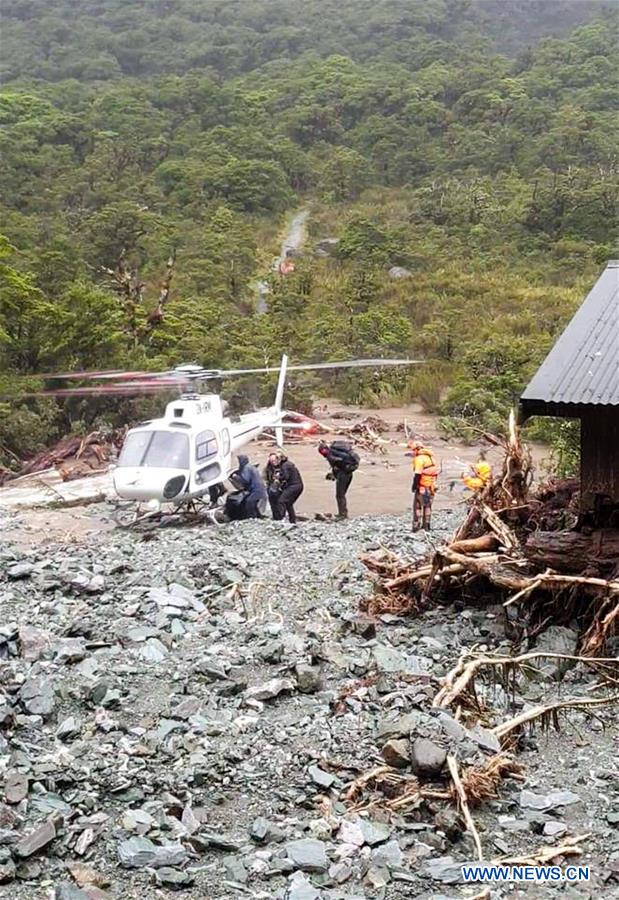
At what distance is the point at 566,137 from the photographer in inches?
1998

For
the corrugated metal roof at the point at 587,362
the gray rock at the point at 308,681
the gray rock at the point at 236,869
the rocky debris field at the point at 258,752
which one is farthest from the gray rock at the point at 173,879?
the corrugated metal roof at the point at 587,362

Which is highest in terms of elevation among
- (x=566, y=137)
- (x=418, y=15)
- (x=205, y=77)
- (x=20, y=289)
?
(x=418, y=15)

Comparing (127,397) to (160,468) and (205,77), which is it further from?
(205,77)

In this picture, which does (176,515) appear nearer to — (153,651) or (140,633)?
(140,633)

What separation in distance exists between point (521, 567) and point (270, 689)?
8.75ft

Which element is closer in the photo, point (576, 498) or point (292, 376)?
point (576, 498)

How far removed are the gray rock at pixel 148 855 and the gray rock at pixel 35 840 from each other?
0.37 meters

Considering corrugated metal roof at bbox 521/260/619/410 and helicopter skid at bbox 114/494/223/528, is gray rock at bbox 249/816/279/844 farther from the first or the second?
helicopter skid at bbox 114/494/223/528

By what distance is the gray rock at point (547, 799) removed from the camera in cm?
565

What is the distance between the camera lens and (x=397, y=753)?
5.93 meters

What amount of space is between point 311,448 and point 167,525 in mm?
7946

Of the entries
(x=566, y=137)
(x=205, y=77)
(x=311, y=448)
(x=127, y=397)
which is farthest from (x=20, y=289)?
(x=205, y=77)

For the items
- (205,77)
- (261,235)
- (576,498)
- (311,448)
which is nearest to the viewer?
(576,498)

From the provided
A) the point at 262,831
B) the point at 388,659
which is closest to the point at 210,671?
the point at 388,659
